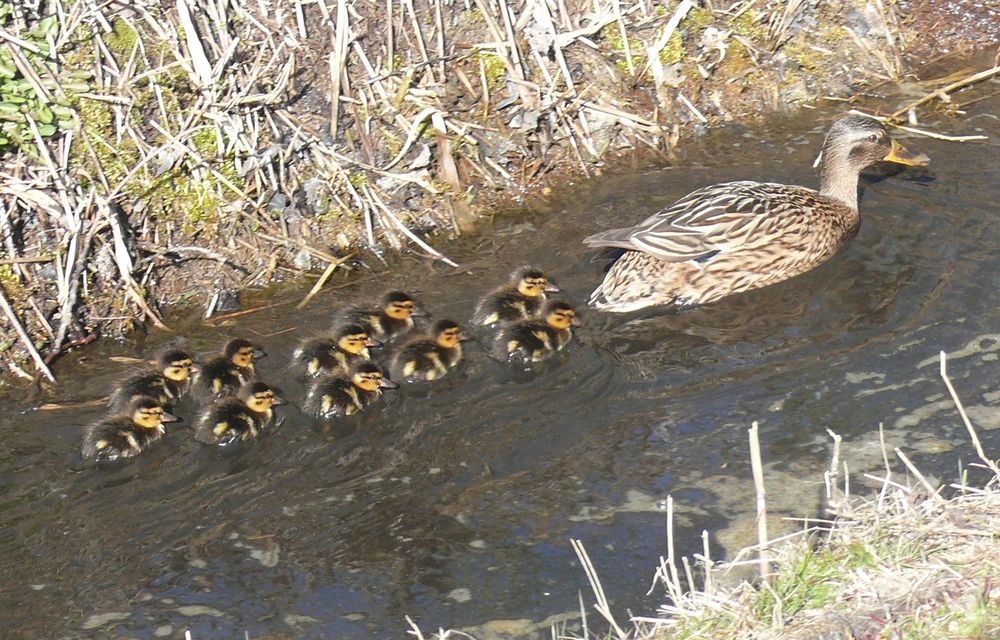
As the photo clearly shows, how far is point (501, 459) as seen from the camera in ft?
14.7

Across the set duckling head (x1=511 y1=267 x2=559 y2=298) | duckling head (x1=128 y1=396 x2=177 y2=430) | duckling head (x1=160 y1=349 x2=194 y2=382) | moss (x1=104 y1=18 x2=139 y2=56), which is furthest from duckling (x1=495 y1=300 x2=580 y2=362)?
moss (x1=104 y1=18 x2=139 y2=56)

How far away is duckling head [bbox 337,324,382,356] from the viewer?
521 centimetres

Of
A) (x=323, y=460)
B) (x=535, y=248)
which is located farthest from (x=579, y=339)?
(x=323, y=460)

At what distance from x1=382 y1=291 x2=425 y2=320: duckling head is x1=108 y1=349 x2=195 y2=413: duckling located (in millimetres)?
830

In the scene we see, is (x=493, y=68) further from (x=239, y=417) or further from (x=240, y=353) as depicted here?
(x=239, y=417)

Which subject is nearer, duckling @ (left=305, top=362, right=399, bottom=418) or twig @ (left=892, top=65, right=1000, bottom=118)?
duckling @ (left=305, top=362, right=399, bottom=418)

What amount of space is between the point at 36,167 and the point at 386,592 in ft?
→ 8.78

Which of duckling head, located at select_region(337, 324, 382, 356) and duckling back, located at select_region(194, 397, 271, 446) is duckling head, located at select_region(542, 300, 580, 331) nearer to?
duckling head, located at select_region(337, 324, 382, 356)

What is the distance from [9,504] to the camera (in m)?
4.43

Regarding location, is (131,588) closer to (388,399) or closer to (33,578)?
(33,578)

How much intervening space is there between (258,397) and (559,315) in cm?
127

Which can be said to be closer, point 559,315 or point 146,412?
point 146,412

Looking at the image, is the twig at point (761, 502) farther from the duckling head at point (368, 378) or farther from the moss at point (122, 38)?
the moss at point (122, 38)

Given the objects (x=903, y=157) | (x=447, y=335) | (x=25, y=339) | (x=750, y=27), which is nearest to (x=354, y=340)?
(x=447, y=335)
